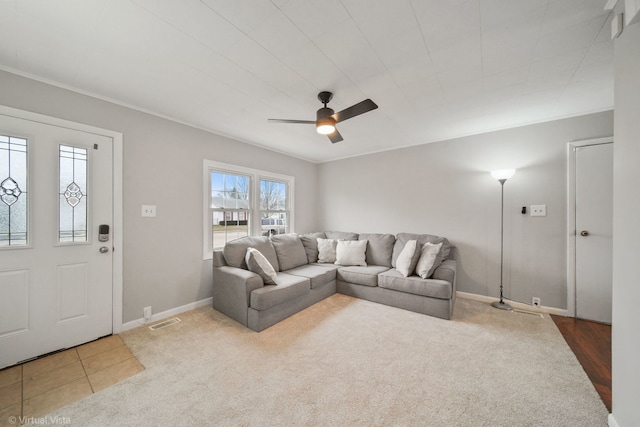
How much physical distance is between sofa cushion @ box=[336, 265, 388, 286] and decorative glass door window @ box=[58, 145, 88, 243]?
3.17m

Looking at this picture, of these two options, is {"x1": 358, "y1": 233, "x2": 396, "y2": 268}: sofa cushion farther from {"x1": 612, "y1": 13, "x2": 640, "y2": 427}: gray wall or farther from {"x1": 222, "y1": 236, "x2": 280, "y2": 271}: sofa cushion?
{"x1": 612, "y1": 13, "x2": 640, "y2": 427}: gray wall

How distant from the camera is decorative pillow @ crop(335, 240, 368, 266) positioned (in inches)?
157

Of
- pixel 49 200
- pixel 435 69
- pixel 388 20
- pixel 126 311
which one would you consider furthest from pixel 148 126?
pixel 435 69

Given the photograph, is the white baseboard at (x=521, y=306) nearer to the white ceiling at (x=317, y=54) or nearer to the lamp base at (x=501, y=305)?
the lamp base at (x=501, y=305)

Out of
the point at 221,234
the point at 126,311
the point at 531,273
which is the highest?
the point at 221,234

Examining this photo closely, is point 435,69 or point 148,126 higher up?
point 435,69

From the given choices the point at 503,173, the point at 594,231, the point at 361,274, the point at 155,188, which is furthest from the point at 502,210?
the point at 155,188

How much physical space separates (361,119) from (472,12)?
5.44ft

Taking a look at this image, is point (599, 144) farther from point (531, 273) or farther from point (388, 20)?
point (388, 20)

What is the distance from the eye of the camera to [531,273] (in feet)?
10.5

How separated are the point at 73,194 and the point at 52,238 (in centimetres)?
45

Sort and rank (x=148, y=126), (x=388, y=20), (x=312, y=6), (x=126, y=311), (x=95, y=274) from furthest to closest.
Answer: (x=148, y=126), (x=126, y=311), (x=95, y=274), (x=388, y=20), (x=312, y=6)

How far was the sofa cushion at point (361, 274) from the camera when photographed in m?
3.46

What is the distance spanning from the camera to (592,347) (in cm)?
228
